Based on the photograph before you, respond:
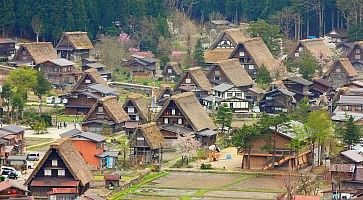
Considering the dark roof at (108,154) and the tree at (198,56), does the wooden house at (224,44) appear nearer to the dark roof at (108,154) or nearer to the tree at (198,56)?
the tree at (198,56)

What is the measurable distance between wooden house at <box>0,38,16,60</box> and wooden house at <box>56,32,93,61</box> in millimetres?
2154

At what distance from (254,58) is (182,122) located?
13.5m

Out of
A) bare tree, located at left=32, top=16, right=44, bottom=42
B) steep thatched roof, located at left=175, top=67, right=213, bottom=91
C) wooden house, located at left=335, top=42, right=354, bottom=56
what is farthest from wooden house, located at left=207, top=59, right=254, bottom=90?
bare tree, located at left=32, top=16, right=44, bottom=42

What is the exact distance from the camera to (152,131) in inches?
1724

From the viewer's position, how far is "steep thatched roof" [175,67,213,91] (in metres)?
54.7

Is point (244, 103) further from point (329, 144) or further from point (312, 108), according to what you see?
point (329, 144)

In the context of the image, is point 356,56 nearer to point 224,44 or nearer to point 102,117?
point 224,44

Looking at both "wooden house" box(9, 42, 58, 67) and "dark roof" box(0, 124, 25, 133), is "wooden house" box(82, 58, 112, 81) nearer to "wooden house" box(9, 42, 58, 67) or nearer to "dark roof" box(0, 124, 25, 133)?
"wooden house" box(9, 42, 58, 67)

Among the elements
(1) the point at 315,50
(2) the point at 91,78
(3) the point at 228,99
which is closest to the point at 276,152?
(3) the point at 228,99

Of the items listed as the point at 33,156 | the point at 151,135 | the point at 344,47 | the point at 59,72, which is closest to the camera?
the point at 33,156

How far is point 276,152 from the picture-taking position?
42.2m

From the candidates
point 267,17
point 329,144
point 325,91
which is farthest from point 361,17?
point 329,144

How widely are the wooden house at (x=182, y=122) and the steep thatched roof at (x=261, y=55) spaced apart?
41.9 feet

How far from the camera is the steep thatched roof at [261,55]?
59.8 meters
